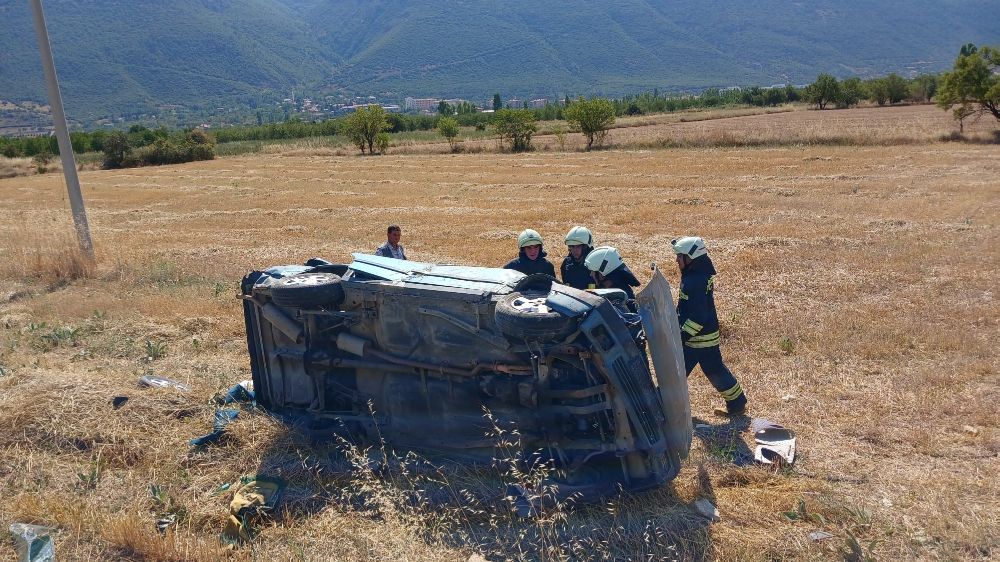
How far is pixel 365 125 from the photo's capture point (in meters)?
46.1

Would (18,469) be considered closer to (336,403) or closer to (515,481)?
(336,403)

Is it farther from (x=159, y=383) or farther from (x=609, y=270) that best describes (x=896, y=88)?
(x=159, y=383)

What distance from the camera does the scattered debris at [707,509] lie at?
15.0ft

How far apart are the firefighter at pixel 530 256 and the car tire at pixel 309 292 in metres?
2.16

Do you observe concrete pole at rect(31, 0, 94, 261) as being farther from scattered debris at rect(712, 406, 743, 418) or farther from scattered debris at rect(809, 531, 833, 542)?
scattered debris at rect(809, 531, 833, 542)

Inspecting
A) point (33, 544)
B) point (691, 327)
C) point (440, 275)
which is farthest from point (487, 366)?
point (33, 544)

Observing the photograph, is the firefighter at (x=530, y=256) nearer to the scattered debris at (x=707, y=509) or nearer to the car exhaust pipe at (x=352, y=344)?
the car exhaust pipe at (x=352, y=344)

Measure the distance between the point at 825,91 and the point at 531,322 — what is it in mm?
61999

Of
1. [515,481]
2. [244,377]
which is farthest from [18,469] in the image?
[515,481]

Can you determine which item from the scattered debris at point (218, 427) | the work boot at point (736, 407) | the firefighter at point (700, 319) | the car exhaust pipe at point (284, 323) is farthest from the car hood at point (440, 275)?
the work boot at point (736, 407)

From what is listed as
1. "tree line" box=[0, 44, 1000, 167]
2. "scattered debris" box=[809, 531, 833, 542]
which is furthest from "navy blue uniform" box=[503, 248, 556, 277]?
"tree line" box=[0, 44, 1000, 167]

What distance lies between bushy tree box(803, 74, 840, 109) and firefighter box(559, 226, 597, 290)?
58.8 metres

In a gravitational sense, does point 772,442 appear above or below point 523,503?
below

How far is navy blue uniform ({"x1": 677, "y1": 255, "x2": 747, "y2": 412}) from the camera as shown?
6.09m
